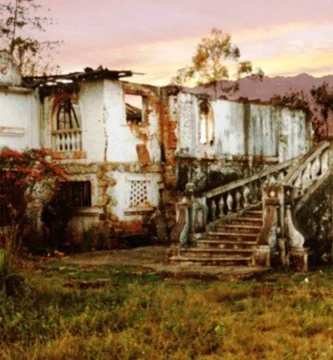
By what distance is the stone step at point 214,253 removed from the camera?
14.0m

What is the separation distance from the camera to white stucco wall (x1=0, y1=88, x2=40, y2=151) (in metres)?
19.6

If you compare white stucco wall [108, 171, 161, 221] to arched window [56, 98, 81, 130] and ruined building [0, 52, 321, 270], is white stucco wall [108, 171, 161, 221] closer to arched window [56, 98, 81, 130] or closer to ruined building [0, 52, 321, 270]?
ruined building [0, 52, 321, 270]

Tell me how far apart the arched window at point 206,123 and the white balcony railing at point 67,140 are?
4.03 metres

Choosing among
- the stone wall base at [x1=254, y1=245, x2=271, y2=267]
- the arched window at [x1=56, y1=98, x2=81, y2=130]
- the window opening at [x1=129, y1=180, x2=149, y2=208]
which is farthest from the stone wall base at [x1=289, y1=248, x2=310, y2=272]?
the arched window at [x1=56, y1=98, x2=81, y2=130]

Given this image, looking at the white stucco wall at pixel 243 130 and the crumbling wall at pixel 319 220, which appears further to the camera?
the white stucco wall at pixel 243 130

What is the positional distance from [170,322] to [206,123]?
14048 millimetres

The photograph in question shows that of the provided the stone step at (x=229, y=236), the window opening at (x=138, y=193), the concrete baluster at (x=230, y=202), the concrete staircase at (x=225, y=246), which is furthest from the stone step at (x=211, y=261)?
the window opening at (x=138, y=193)

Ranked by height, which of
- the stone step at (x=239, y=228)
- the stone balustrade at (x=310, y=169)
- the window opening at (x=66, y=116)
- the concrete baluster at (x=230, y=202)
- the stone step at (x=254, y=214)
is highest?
the window opening at (x=66, y=116)

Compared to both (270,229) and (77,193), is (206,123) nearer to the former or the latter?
(77,193)

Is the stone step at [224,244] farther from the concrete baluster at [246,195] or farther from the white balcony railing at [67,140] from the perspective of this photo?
the white balcony railing at [67,140]

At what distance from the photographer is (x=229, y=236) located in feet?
49.5

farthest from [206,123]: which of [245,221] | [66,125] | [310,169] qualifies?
[310,169]

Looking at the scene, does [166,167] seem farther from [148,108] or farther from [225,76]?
[225,76]

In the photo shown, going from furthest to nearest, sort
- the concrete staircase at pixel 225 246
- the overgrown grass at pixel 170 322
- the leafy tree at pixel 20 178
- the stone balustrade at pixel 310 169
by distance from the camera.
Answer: the leafy tree at pixel 20 178 → the stone balustrade at pixel 310 169 → the concrete staircase at pixel 225 246 → the overgrown grass at pixel 170 322
